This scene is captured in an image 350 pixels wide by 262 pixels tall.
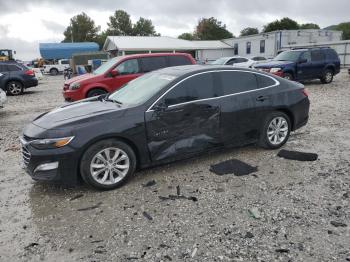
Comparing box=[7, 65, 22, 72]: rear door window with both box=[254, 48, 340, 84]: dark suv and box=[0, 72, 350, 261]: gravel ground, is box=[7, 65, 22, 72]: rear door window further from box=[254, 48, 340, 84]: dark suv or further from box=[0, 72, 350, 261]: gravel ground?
box=[0, 72, 350, 261]: gravel ground

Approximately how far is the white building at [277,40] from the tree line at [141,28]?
24.0 m

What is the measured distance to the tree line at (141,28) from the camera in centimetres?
6851

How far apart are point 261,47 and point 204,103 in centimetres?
3842

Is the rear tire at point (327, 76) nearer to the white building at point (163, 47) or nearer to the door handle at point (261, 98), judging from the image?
the door handle at point (261, 98)

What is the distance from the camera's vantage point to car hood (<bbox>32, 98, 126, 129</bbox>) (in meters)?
4.47

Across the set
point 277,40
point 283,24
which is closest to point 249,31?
point 283,24

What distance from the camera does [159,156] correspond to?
4.86 meters

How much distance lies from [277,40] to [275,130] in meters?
34.8

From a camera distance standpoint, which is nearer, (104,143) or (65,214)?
(65,214)

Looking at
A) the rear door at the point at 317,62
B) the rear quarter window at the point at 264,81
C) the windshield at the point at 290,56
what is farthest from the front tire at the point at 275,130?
the rear door at the point at 317,62

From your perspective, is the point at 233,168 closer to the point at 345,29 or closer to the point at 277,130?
the point at 277,130

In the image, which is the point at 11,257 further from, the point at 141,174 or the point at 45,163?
the point at 141,174

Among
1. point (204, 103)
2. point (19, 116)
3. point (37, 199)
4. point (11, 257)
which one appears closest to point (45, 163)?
point (37, 199)

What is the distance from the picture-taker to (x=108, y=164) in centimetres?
457
